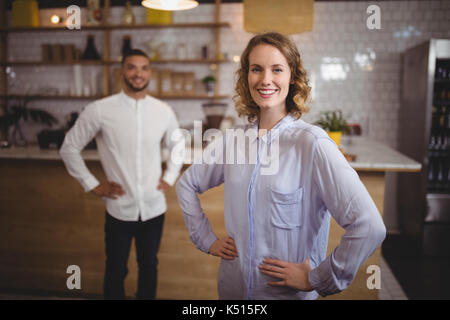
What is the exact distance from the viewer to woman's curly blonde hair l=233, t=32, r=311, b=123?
1066mm

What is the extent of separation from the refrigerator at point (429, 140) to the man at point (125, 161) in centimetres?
263

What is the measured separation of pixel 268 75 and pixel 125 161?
1.16 m

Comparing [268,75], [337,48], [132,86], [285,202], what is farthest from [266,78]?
[337,48]

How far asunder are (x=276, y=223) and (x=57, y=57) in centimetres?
429

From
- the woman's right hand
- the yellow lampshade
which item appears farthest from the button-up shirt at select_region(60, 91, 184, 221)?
the woman's right hand

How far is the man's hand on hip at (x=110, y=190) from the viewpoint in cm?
201

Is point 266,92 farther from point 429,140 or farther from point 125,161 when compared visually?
point 429,140

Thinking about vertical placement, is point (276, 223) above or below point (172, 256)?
above

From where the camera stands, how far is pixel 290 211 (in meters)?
1.09

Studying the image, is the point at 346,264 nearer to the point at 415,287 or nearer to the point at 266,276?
the point at 266,276

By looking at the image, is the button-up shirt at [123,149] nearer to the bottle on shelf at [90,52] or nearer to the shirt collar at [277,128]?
the shirt collar at [277,128]

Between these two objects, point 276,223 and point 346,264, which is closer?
point 346,264

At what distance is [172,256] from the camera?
2.48 metres
